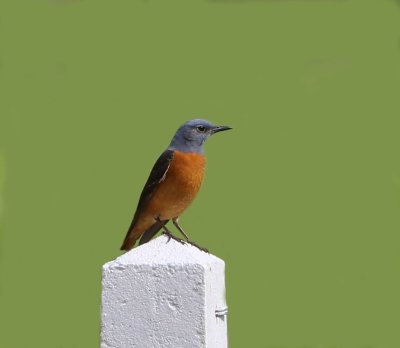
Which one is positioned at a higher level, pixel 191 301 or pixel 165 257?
pixel 165 257

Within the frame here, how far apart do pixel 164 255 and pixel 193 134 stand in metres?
1.27

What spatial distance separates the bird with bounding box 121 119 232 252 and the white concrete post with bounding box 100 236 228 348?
91cm

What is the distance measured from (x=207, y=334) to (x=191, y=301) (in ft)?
0.77

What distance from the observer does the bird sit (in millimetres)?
5254

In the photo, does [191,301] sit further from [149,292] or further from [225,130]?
[225,130]

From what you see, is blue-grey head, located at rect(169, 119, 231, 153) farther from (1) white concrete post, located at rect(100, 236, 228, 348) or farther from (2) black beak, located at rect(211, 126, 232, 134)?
(1) white concrete post, located at rect(100, 236, 228, 348)

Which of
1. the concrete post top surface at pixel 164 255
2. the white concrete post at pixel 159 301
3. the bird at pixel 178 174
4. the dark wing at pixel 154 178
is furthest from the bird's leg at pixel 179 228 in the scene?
the white concrete post at pixel 159 301

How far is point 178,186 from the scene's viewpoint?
5.26 m

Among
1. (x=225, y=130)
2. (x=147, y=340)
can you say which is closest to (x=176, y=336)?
(x=147, y=340)

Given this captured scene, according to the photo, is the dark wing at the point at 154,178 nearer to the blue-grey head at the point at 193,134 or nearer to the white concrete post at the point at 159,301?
the blue-grey head at the point at 193,134

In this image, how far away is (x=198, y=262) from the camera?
421cm

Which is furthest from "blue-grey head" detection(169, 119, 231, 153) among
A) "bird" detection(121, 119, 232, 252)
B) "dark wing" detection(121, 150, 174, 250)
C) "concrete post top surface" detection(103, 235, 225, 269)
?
"concrete post top surface" detection(103, 235, 225, 269)

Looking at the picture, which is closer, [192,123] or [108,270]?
[108,270]

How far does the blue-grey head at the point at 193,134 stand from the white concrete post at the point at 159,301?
1.19 metres
